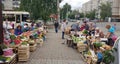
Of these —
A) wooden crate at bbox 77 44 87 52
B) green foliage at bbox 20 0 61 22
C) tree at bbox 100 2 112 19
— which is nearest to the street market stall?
wooden crate at bbox 77 44 87 52

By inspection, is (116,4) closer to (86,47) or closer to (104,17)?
(104,17)

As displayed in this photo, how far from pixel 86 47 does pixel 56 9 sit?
32.2 metres

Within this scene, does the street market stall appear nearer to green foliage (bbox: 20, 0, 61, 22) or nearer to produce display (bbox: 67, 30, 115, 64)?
produce display (bbox: 67, 30, 115, 64)

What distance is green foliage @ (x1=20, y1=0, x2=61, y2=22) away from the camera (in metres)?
43.4

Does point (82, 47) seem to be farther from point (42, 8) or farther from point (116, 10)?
point (116, 10)

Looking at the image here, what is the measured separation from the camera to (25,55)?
11.6 metres

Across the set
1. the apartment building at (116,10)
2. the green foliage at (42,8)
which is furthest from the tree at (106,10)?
the green foliage at (42,8)

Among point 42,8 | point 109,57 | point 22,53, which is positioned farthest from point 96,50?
point 42,8

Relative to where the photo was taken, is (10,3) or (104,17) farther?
(10,3)

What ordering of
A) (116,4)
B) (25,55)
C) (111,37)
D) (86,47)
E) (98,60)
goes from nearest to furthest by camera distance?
(98,60)
(25,55)
(111,37)
(86,47)
(116,4)

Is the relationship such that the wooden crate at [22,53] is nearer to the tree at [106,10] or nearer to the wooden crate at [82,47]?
the wooden crate at [82,47]

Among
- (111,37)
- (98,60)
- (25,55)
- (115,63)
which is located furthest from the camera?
(111,37)

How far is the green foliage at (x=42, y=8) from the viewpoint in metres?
43.4

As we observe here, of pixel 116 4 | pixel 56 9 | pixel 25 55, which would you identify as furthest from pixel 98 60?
pixel 116 4
